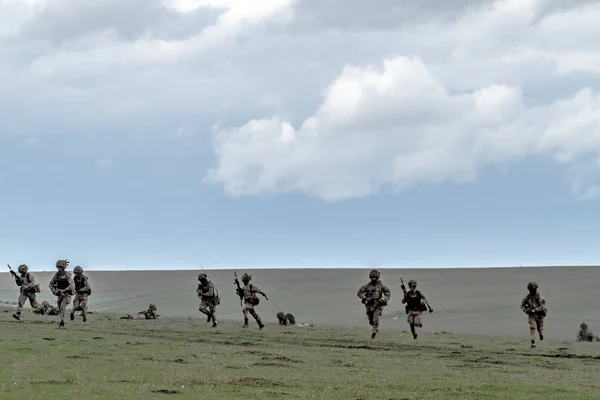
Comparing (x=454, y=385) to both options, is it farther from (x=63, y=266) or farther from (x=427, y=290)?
(x=427, y=290)

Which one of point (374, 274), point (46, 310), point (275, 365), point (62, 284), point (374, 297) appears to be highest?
point (374, 274)

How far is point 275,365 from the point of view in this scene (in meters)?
26.0

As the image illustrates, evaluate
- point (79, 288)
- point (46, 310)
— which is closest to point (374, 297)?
point (79, 288)

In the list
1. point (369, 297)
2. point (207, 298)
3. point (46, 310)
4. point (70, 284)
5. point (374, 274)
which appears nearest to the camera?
point (374, 274)

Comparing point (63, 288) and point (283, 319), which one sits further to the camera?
point (283, 319)

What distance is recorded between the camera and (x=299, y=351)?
31344 millimetres

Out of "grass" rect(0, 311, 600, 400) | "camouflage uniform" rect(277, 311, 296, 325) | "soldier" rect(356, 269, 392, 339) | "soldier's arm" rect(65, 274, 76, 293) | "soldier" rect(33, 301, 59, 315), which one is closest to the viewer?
"grass" rect(0, 311, 600, 400)

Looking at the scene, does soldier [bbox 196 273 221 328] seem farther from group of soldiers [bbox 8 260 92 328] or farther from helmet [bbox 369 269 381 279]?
helmet [bbox 369 269 381 279]

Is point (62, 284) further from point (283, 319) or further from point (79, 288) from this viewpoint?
point (283, 319)

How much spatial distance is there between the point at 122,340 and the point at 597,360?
48.2ft

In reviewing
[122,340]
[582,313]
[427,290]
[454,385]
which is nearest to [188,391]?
[454,385]

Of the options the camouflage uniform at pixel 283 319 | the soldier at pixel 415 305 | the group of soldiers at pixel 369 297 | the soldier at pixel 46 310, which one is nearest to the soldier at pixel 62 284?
the group of soldiers at pixel 369 297

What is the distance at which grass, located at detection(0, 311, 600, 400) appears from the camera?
65.4 ft

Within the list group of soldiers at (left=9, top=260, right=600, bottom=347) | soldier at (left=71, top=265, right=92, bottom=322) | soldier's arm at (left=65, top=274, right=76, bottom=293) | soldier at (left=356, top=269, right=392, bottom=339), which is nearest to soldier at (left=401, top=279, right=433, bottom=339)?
group of soldiers at (left=9, top=260, right=600, bottom=347)
